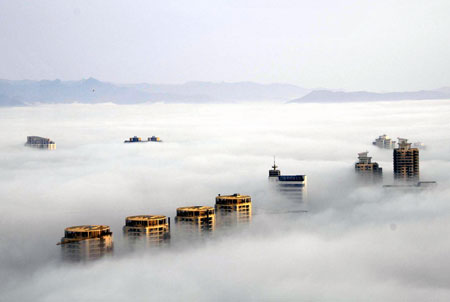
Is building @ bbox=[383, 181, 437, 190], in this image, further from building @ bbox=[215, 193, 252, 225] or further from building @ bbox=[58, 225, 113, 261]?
building @ bbox=[58, 225, 113, 261]

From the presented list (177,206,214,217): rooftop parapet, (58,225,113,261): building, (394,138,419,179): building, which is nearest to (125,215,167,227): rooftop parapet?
(58,225,113,261): building

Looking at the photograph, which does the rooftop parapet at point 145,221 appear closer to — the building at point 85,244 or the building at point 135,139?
the building at point 85,244

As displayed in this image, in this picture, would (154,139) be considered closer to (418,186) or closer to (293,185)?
(293,185)

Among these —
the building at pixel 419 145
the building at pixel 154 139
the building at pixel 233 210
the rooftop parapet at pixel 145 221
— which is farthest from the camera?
the building at pixel 154 139

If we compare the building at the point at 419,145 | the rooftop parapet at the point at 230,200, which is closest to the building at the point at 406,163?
the building at the point at 419,145

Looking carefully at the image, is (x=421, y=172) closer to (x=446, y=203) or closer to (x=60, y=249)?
(x=446, y=203)

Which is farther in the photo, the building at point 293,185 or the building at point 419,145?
the building at point 419,145

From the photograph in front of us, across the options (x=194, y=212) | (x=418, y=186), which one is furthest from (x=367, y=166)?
(x=194, y=212)
